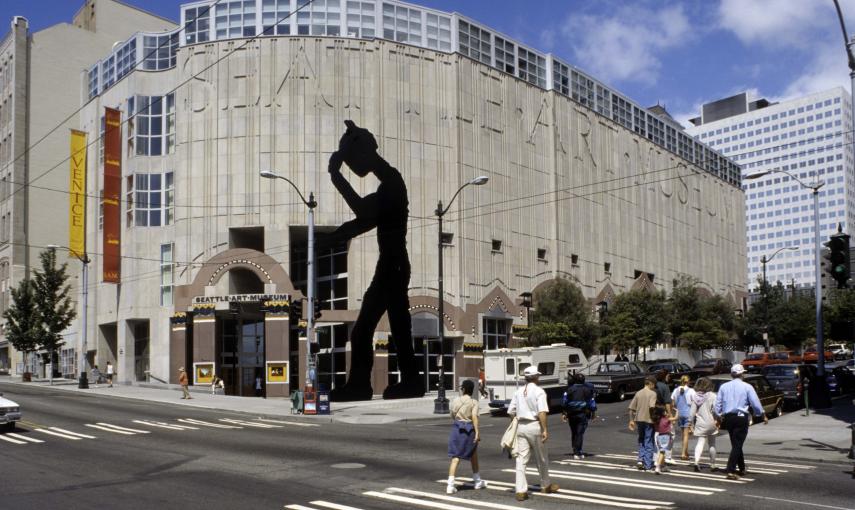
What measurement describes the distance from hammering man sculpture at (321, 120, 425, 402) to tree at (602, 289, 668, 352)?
15598 millimetres

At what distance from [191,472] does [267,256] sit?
33.3 metres

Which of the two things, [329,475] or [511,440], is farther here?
[329,475]

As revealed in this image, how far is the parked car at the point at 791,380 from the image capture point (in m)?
30.4

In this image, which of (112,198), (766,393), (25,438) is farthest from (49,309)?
(766,393)

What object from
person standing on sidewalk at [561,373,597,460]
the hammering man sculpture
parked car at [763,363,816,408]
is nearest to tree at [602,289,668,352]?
the hammering man sculpture

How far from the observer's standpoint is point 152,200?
56.0m

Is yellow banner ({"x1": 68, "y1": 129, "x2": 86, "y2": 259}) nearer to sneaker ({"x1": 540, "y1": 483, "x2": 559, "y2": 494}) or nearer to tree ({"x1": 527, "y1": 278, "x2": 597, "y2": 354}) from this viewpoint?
A: tree ({"x1": 527, "y1": 278, "x2": 597, "y2": 354})

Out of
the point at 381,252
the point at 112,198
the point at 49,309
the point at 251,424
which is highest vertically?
the point at 112,198

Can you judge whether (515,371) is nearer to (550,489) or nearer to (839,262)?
(839,262)

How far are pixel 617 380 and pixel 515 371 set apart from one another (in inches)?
199

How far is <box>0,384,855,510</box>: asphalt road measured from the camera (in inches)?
492

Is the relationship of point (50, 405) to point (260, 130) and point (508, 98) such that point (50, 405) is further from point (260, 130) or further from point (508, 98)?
point (508, 98)

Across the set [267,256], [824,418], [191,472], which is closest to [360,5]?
[267,256]

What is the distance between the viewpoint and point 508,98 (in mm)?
59531
